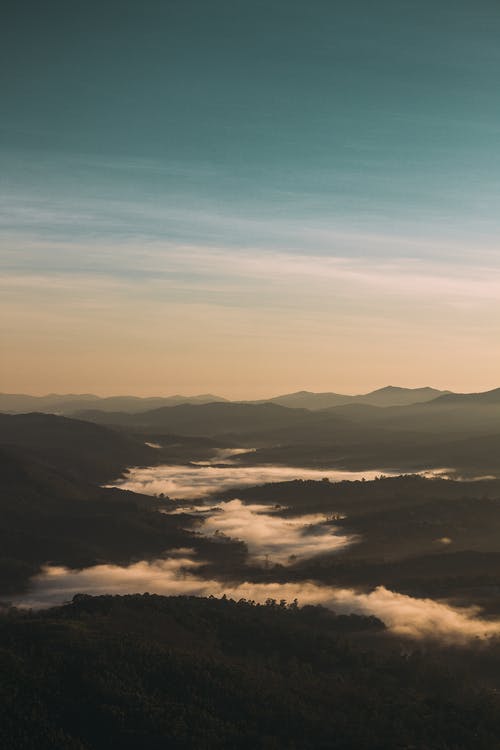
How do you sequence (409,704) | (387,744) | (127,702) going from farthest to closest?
1. (409,704)
2. (127,702)
3. (387,744)

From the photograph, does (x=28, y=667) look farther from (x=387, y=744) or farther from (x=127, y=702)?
(x=387, y=744)

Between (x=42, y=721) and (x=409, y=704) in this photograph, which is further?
(x=409, y=704)

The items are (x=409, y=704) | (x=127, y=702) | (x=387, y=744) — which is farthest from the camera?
(x=409, y=704)

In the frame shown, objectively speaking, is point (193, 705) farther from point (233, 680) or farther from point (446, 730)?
point (446, 730)

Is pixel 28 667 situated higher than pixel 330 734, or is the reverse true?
pixel 28 667

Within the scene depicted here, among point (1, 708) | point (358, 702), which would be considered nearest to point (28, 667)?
point (1, 708)

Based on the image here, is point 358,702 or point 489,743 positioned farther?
point 358,702

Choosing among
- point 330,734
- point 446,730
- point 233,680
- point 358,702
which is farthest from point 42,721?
point 446,730

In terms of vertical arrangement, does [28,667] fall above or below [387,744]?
above
